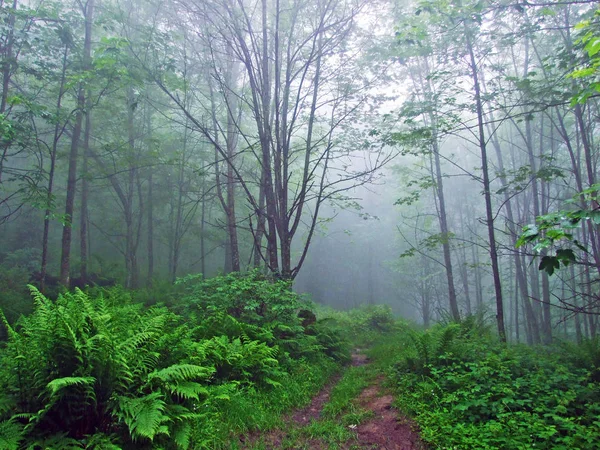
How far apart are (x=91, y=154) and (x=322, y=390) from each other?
39.0 ft

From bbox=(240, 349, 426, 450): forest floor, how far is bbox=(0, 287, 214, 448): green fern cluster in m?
1.08

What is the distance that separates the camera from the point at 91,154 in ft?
42.0

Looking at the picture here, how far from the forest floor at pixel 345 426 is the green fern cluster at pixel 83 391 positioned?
108cm


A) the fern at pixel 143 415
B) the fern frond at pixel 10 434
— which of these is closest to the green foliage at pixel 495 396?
the fern at pixel 143 415

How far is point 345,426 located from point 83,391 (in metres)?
3.03

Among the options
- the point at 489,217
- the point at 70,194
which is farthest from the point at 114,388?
the point at 70,194

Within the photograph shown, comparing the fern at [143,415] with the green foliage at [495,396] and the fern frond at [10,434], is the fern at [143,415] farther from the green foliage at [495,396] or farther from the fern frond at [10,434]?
the green foliage at [495,396]

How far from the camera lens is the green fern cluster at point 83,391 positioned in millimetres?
2855

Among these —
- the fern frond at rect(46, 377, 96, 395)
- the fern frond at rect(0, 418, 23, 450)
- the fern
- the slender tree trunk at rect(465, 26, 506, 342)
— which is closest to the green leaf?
the fern

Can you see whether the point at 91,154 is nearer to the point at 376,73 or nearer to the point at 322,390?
the point at 376,73

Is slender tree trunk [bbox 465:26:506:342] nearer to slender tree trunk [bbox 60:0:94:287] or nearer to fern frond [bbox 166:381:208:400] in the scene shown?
fern frond [bbox 166:381:208:400]

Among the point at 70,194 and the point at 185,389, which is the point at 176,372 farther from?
the point at 70,194

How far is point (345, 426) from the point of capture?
4398 mm

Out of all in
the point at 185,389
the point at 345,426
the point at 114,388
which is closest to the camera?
the point at 114,388
